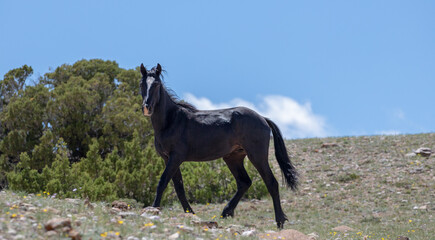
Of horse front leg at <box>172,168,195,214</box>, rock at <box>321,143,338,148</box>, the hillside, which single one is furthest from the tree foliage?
horse front leg at <box>172,168,195,214</box>

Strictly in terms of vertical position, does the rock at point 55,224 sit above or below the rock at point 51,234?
above

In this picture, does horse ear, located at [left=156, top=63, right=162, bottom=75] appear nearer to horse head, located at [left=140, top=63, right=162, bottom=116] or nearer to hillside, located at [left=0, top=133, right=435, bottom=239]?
horse head, located at [left=140, top=63, right=162, bottom=116]

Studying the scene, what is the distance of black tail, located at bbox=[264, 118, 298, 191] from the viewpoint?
29.8 ft

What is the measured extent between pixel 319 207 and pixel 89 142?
8.88 m

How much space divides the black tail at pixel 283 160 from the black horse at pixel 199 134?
49 cm

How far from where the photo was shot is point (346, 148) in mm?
22328

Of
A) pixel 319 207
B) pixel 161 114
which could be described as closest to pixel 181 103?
pixel 161 114

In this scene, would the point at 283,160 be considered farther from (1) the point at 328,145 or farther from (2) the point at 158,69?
(1) the point at 328,145

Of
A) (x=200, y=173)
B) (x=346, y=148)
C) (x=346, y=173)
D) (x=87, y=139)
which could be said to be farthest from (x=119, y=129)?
(x=346, y=148)

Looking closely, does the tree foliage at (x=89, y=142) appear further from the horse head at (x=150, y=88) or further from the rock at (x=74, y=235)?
the rock at (x=74, y=235)

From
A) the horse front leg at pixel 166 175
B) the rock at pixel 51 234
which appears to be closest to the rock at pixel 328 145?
the horse front leg at pixel 166 175

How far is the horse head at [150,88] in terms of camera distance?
7.38 m

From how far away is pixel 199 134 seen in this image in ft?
26.6

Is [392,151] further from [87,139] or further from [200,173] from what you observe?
[87,139]
